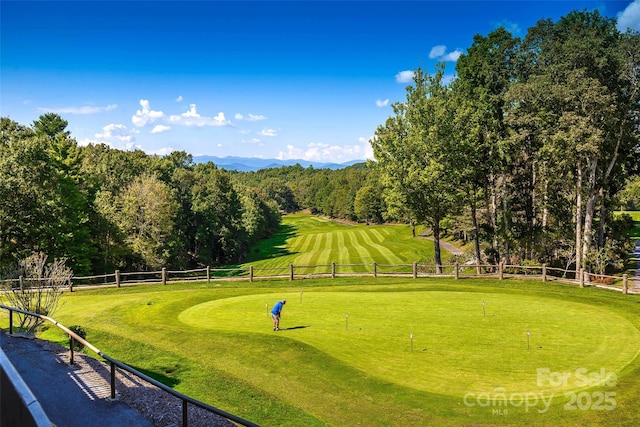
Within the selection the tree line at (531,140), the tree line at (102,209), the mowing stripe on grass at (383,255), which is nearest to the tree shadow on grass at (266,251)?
the tree line at (102,209)

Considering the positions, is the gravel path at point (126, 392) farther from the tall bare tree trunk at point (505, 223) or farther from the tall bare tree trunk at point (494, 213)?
the tall bare tree trunk at point (494, 213)

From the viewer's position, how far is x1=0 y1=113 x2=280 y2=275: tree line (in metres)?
35.6

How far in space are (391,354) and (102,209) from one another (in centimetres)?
3971

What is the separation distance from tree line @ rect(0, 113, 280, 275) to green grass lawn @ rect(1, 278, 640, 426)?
501 inches

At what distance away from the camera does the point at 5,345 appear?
1335 centimetres

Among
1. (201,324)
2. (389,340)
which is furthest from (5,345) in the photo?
(389,340)

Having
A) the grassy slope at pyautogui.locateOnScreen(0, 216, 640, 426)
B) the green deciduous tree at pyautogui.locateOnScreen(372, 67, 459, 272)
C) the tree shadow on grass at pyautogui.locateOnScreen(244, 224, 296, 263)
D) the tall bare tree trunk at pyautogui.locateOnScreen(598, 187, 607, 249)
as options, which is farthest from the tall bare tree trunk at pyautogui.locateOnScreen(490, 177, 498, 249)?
the tree shadow on grass at pyautogui.locateOnScreen(244, 224, 296, 263)

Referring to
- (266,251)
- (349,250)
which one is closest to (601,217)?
(349,250)

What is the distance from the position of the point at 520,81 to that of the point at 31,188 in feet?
124

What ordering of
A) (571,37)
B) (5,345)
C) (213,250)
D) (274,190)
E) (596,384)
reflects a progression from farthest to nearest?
(274,190)
(213,250)
(571,37)
(5,345)
(596,384)

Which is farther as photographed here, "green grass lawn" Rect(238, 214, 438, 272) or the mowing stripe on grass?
"green grass lawn" Rect(238, 214, 438, 272)

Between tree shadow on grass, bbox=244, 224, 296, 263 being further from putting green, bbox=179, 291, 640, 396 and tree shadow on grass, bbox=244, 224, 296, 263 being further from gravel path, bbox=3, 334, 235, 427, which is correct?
gravel path, bbox=3, 334, 235, 427

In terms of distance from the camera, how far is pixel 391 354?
44.9 ft

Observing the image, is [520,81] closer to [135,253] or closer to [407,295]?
[407,295]
